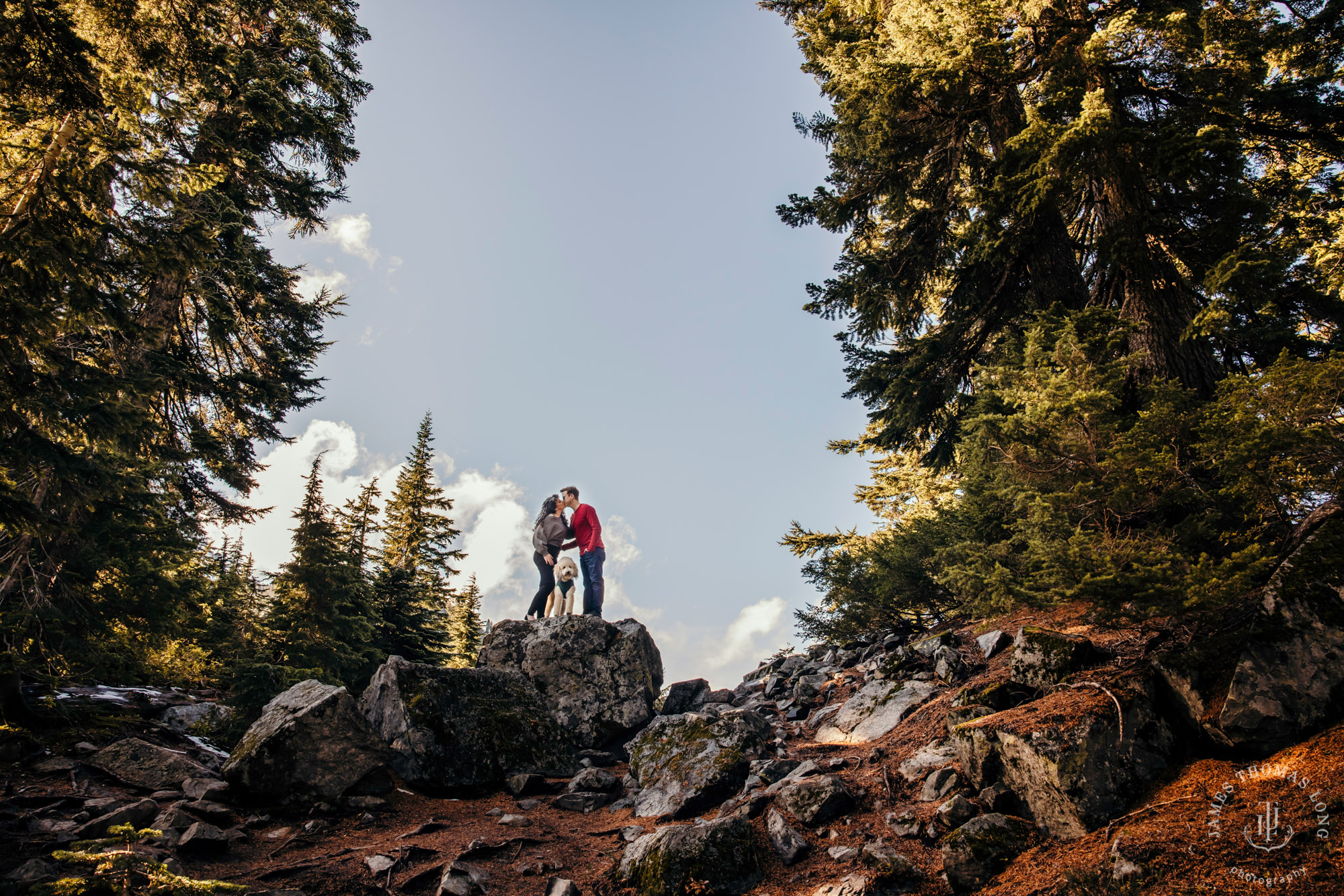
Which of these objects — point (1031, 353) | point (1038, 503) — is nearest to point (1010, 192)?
point (1031, 353)

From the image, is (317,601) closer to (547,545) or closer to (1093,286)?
(547,545)

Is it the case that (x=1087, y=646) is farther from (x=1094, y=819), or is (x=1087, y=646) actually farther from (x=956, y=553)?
(x=956, y=553)

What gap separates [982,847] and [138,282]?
10863mm

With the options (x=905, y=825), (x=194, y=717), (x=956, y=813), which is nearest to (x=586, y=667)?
(x=194, y=717)

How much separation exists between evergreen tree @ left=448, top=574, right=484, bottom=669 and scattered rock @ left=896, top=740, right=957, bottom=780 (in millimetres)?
17876

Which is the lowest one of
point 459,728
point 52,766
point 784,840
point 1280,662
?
point 784,840

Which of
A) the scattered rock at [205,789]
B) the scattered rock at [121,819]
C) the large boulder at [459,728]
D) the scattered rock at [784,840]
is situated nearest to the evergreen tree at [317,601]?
the large boulder at [459,728]

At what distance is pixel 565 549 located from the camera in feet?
42.4

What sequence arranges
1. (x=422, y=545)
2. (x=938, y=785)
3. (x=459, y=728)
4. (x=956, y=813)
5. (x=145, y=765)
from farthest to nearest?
1. (x=422, y=545)
2. (x=459, y=728)
3. (x=145, y=765)
4. (x=938, y=785)
5. (x=956, y=813)

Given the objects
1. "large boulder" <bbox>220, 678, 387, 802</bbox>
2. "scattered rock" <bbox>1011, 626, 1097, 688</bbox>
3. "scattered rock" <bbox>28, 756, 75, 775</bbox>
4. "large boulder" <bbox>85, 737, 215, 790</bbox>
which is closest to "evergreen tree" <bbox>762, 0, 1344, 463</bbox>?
"scattered rock" <bbox>1011, 626, 1097, 688</bbox>

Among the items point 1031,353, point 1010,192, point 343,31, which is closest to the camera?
point 1031,353

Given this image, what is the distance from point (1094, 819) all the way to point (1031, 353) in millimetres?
4343

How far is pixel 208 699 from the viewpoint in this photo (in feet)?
33.5

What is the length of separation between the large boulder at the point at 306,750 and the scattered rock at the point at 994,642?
8587 mm
